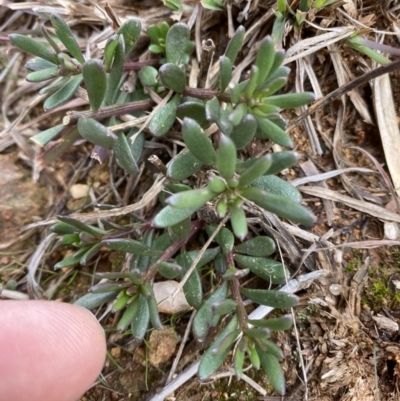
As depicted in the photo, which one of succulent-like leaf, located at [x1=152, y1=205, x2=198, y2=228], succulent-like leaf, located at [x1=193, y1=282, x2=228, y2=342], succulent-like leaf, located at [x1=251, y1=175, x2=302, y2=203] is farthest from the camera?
succulent-like leaf, located at [x1=193, y1=282, x2=228, y2=342]

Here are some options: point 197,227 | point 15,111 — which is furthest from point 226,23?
point 15,111

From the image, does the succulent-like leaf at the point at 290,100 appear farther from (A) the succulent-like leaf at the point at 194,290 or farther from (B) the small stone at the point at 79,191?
(B) the small stone at the point at 79,191

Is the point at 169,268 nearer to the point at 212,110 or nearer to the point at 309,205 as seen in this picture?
the point at 212,110

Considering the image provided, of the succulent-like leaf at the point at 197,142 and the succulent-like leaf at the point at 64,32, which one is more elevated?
the succulent-like leaf at the point at 64,32

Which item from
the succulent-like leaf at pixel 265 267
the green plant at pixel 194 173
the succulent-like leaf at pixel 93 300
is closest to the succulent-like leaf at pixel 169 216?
the green plant at pixel 194 173

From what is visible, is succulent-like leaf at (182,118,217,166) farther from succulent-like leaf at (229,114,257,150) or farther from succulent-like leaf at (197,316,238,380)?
succulent-like leaf at (197,316,238,380)

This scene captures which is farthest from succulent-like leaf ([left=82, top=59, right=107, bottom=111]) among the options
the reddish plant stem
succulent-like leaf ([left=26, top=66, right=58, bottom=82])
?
the reddish plant stem

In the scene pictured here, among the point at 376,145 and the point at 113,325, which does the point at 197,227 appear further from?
the point at 376,145
